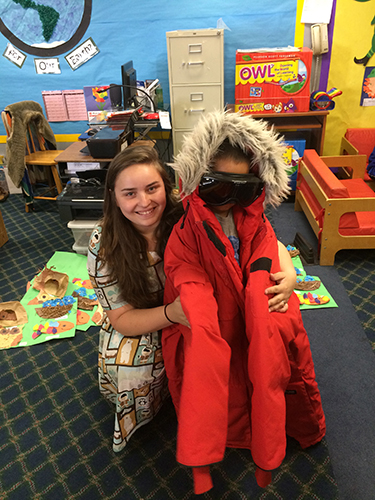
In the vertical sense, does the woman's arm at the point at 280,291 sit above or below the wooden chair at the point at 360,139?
above

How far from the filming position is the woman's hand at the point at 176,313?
1.13 meters

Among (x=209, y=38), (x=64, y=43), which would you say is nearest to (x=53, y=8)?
(x=64, y=43)

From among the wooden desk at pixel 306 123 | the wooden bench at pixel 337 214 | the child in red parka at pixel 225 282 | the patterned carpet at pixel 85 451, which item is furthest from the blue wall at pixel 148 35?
the child in red parka at pixel 225 282

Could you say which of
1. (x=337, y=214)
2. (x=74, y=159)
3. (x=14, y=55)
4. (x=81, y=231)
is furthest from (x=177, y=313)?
(x=14, y=55)

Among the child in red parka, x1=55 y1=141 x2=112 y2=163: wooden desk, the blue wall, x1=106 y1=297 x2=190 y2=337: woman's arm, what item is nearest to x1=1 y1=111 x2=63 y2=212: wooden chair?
x1=55 y1=141 x2=112 y2=163: wooden desk

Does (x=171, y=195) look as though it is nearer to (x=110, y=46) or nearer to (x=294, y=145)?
(x=294, y=145)

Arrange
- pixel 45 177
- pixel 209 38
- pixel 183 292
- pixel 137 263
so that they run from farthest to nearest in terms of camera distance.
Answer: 1. pixel 45 177
2. pixel 209 38
3. pixel 137 263
4. pixel 183 292

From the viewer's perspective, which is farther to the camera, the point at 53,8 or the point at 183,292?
the point at 53,8

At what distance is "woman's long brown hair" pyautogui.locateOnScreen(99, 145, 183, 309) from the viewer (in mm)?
1240

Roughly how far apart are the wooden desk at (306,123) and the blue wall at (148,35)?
480 millimetres

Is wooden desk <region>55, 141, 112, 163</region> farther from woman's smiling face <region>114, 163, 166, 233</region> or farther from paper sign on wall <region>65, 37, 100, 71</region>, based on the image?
woman's smiling face <region>114, 163, 166, 233</region>

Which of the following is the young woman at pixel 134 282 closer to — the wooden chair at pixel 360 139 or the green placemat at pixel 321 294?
the green placemat at pixel 321 294

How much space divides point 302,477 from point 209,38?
3012 mm

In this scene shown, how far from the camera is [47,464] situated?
1446 mm
